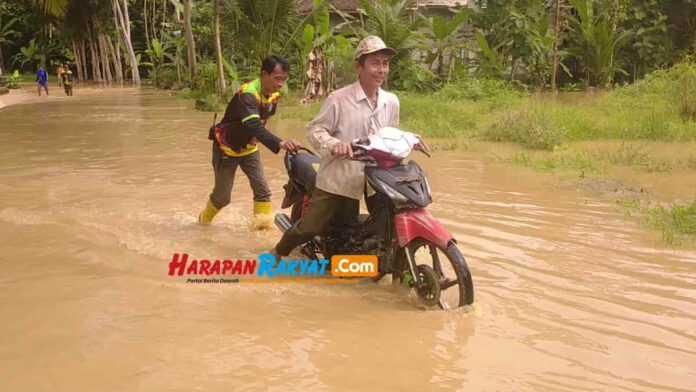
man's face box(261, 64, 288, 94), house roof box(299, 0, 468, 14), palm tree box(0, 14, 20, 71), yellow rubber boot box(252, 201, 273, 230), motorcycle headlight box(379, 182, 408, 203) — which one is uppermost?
palm tree box(0, 14, 20, 71)

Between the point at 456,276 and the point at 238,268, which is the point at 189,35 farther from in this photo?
the point at 456,276

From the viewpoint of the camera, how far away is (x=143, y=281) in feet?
14.0

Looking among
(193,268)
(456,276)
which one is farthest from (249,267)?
(456,276)

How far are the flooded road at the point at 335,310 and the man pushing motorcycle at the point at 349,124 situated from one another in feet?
2.07

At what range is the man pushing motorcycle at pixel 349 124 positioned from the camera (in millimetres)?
3799

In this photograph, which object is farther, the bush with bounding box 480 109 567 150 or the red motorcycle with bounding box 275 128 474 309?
the bush with bounding box 480 109 567 150

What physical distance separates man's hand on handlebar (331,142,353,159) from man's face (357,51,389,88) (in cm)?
46

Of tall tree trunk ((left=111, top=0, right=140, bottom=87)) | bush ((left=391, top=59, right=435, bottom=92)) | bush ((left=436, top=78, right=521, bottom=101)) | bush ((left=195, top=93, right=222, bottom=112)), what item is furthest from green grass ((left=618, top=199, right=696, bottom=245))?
tall tree trunk ((left=111, top=0, right=140, bottom=87))

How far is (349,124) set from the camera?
3.95 meters

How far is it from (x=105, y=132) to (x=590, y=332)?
36.3 feet

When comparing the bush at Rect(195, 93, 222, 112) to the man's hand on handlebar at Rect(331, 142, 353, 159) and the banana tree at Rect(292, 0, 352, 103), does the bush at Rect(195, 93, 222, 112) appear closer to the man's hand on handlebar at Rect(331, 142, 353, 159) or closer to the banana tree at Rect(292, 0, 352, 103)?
the banana tree at Rect(292, 0, 352, 103)

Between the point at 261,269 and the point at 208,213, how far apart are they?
1.41m

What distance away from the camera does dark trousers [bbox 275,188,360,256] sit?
4.08 m

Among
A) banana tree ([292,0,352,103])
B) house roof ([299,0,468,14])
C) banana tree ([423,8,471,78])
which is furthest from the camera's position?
house roof ([299,0,468,14])
